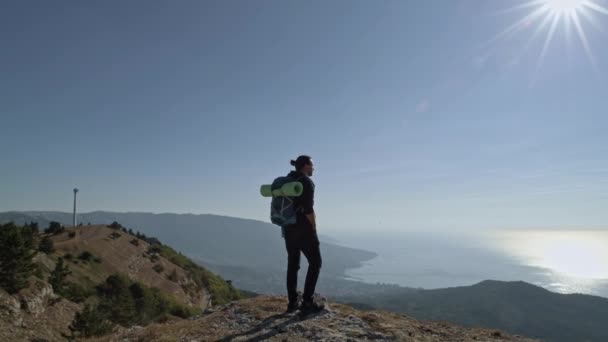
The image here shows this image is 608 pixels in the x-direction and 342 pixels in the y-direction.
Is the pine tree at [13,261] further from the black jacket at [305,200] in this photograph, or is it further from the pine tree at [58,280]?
the black jacket at [305,200]

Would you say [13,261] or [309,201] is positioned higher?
[309,201]

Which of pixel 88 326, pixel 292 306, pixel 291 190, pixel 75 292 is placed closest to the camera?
pixel 291 190

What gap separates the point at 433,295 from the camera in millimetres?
174000

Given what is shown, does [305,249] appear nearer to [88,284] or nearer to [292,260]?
[292,260]

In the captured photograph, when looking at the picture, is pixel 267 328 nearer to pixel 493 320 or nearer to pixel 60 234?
pixel 60 234


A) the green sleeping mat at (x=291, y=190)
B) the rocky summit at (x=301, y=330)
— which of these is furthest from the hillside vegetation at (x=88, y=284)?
the green sleeping mat at (x=291, y=190)

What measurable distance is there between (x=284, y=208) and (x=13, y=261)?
15.1m

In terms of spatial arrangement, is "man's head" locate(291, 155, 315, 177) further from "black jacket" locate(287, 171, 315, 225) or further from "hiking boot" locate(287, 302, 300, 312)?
"hiking boot" locate(287, 302, 300, 312)

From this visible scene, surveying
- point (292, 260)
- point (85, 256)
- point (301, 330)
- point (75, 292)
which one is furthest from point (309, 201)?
point (85, 256)

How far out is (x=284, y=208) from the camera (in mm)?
7250

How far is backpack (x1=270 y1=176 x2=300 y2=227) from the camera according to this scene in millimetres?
7180

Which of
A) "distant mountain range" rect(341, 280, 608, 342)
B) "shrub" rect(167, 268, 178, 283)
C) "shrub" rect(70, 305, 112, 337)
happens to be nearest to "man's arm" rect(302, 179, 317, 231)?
"shrub" rect(70, 305, 112, 337)

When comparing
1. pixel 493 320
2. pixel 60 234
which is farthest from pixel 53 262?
pixel 493 320

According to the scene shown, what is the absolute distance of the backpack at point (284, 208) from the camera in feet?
23.6
